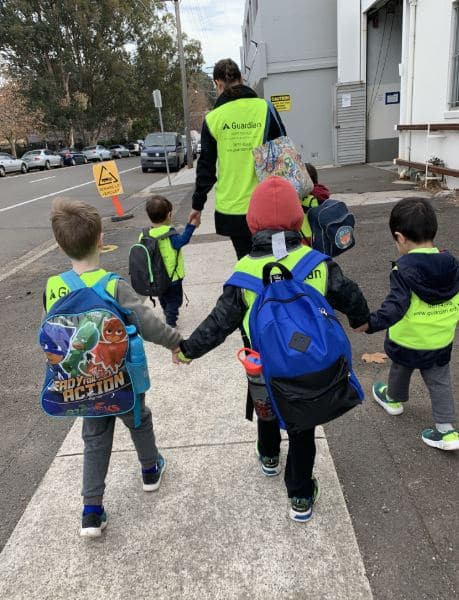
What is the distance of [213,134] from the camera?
3.57 meters

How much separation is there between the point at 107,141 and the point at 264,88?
162ft

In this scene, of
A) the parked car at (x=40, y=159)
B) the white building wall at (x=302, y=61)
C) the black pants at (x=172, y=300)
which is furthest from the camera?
the parked car at (x=40, y=159)

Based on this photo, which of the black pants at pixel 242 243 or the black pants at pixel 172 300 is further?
the black pants at pixel 172 300

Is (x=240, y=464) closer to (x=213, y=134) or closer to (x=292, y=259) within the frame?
(x=292, y=259)

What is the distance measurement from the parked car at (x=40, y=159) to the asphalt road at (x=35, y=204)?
36.9ft

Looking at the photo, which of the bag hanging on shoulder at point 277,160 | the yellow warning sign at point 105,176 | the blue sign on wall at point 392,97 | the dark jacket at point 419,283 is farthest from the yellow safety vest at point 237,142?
the blue sign on wall at point 392,97

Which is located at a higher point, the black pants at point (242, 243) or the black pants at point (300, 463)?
the black pants at point (242, 243)

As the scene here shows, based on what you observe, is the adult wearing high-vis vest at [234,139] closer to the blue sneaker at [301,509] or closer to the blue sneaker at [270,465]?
the blue sneaker at [270,465]

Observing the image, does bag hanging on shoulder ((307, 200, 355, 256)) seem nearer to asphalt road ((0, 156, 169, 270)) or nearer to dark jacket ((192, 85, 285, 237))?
dark jacket ((192, 85, 285, 237))

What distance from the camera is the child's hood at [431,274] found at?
249 cm

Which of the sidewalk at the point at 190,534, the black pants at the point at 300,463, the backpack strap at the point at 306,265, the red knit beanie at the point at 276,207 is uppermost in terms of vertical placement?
the red knit beanie at the point at 276,207

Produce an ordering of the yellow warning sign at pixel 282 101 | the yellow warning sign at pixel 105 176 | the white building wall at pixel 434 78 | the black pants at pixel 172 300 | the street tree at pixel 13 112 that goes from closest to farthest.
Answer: the black pants at pixel 172 300 < the white building wall at pixel 434 78 < the yellow warning sign at pixel 105 176 < the yellow warning sign at pixel 282 101 < the street tree at pixel 13 112

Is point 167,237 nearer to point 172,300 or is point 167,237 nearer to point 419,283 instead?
point 172,300

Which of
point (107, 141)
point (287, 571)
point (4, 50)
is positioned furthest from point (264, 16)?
point (107, 141)
